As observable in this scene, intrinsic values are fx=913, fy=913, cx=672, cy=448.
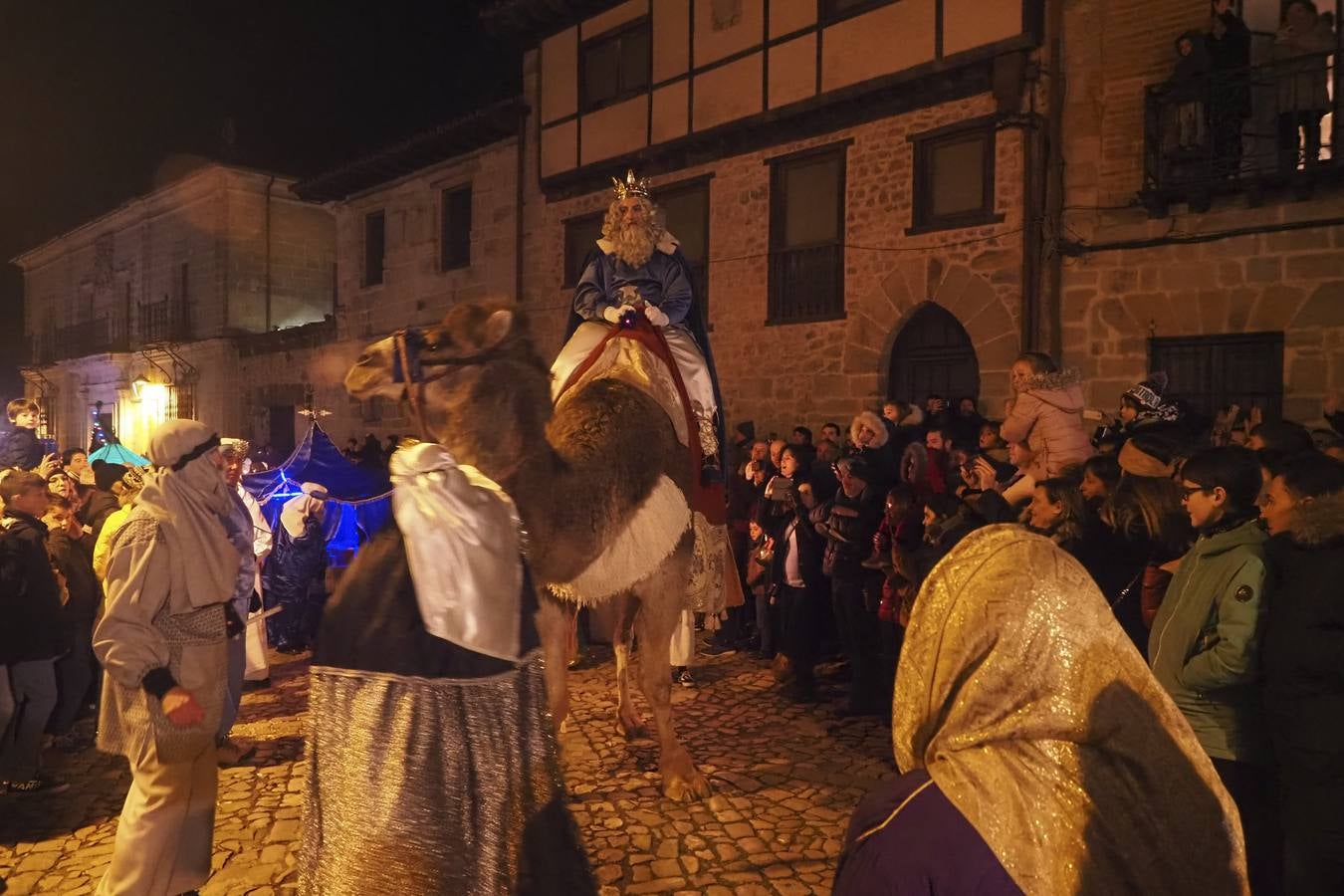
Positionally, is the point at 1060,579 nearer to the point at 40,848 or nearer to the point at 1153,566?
the point at 1153,566

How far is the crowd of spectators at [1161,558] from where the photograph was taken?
3098 millimetres

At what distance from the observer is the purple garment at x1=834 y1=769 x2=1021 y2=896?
168cm

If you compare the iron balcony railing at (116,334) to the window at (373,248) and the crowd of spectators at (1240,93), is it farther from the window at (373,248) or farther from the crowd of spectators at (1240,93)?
the crowd of spectators at (1240,93)

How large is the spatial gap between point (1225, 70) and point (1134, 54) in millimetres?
1237

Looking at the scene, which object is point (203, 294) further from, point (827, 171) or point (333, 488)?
point (333, 488)

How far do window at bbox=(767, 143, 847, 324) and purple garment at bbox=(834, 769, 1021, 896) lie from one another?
38.6ft

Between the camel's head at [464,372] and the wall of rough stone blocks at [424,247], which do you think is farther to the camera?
the wall of rough stone blocks at [424,247]

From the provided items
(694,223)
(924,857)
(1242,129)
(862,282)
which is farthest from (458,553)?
(694,223)

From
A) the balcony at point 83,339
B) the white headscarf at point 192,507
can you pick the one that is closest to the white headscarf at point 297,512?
the white headscarf at point 192,507

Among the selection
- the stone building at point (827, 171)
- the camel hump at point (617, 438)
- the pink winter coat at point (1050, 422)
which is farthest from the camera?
the stone building at point (827, 171)

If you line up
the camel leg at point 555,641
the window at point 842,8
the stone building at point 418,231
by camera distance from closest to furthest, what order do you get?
the camel leg at point 555,641, the window at point 842,8, the stone building at point 418,231

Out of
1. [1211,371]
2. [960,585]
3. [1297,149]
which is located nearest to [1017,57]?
[1297,149]

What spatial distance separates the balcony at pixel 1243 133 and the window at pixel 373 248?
17.0 m

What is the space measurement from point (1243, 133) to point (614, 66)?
10.3 metres
